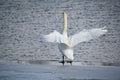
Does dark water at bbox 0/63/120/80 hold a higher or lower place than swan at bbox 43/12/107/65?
lower

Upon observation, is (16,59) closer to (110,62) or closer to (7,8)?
(7,8)

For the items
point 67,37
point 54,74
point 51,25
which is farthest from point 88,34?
point 54,74

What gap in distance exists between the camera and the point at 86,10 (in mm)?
8188

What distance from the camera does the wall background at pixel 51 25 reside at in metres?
8.12

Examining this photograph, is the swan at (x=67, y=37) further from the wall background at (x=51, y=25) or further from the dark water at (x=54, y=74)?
the dark water at (x=54, y=74)

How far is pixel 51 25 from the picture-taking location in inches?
328

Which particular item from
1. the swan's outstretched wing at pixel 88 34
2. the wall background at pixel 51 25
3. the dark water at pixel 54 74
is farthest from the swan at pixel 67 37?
the dark water at pixel 54 74

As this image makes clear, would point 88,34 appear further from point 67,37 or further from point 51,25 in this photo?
point 51,25

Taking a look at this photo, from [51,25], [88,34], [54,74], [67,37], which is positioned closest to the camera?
[54,74]

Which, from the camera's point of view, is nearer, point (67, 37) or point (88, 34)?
point (88, 34)

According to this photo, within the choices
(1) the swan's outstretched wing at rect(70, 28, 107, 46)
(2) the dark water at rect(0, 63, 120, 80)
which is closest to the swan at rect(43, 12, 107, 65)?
(1) the swan's outstretched wing at rect(70, 28, 107, 46)

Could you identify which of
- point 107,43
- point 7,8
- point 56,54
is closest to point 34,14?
point 7,8

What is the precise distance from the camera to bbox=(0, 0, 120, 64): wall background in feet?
26.7

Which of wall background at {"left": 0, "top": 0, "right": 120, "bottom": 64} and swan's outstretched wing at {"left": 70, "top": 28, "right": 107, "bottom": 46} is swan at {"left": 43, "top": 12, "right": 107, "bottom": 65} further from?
wall background at {"left": 0, "top": 0, "right": 120, "bottom": 64}
